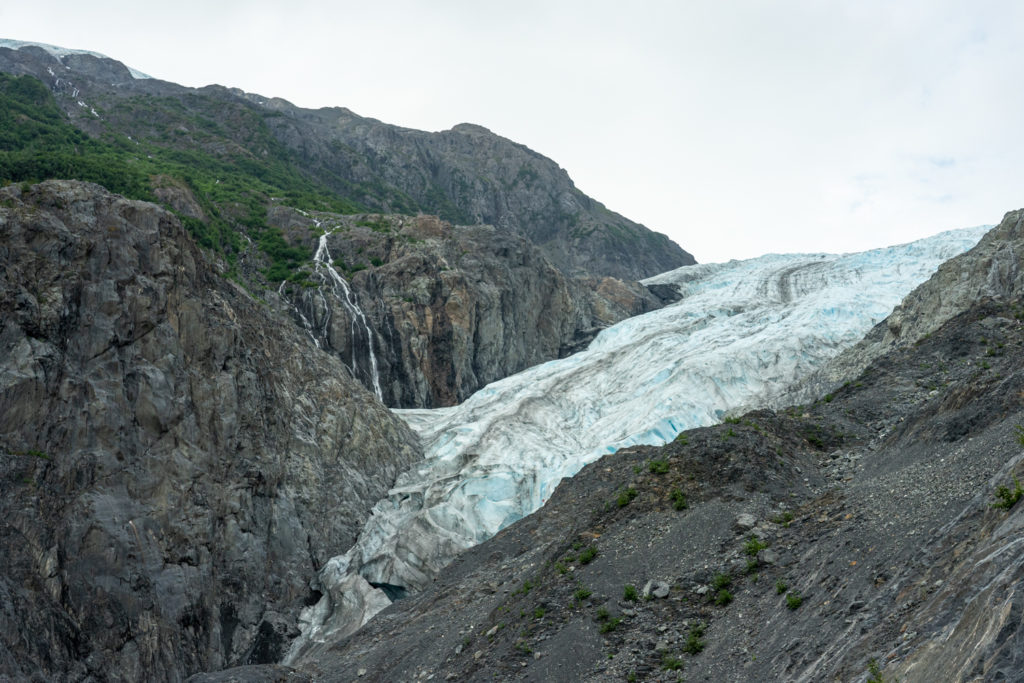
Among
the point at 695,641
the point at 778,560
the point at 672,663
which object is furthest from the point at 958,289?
the point at 672,663

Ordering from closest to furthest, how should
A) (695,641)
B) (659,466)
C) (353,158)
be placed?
(695,641)
(659,466)
(353,158)

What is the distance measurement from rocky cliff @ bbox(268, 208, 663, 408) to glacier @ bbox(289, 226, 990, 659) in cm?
437

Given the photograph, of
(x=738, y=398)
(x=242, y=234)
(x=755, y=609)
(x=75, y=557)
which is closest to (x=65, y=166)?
(x=242, y=234)

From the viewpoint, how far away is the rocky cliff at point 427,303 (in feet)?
142

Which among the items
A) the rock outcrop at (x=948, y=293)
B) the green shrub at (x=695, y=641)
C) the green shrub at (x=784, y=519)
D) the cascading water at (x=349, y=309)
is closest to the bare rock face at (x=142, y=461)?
the cascading water at (x=349, y=309)

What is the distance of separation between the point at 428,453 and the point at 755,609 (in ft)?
80.9

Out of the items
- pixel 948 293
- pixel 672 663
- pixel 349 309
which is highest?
pixel 349 309

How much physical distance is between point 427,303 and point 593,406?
44.5 feet

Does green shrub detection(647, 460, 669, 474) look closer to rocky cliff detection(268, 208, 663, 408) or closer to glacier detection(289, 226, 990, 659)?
glacier detection(289, 226, 990, 659)

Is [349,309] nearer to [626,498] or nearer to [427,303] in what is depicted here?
[427,303]

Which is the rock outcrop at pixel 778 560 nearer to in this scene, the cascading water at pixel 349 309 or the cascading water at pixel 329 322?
the cascading water at pixel 329 322

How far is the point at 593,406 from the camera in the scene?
127 ft

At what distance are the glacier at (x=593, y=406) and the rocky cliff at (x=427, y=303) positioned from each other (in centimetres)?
437

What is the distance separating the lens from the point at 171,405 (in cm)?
2355
